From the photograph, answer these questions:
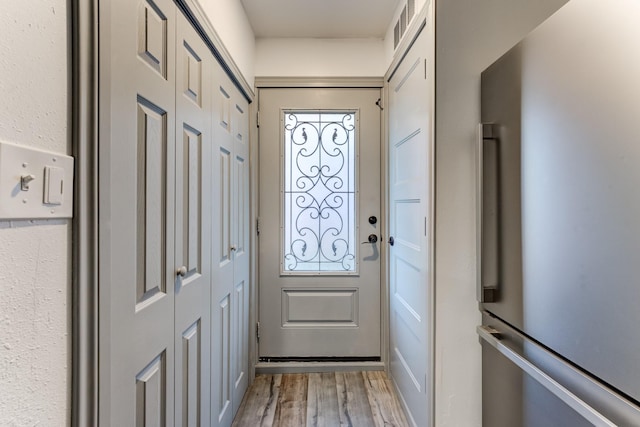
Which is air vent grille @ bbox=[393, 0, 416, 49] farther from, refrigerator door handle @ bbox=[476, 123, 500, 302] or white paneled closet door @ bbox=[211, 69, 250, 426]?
white paneled closet door @ bbox=[211, 69, 250, 426]

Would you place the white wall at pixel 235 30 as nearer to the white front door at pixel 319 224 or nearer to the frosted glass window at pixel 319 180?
the white front door at pixel 319 224

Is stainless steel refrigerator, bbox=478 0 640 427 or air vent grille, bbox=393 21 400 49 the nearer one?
stainless steel refrigerator, bbox=478 0 640 427

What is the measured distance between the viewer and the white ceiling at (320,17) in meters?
1.88

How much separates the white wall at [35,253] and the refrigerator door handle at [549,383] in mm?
1121

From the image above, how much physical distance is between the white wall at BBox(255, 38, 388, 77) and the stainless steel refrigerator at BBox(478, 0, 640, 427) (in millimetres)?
1214

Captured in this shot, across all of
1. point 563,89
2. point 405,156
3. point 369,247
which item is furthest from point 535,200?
point 369,247

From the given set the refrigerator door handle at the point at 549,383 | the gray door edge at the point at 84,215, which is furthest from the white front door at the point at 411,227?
the gray door edge at the point at 84,215

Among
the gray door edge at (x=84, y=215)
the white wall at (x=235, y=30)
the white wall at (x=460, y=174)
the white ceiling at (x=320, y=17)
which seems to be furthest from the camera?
the white ceiling at (x=320, y=17)

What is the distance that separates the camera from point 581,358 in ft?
2.61

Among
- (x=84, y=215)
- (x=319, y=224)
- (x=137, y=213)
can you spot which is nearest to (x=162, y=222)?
(x=137, y=213)

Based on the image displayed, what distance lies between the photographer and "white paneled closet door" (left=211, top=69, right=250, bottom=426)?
147 cm

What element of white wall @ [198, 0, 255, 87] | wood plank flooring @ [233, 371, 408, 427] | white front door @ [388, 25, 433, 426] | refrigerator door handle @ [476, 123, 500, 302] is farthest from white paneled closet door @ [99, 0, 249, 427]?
refrigerator door handle @ [476, 123, 500, 302]

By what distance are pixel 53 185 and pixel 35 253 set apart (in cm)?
12

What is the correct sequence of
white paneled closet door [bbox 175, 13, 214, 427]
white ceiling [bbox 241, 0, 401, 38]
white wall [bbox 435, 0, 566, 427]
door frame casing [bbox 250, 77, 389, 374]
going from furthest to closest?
door frame casing [bbox 250, 77, 389, 374], white ceiling [bbox 241, 0, 401, 38], white wall [bbox 435, 0, 566, 427], white paneled closet door [bbox 175, 13, 214, 427]
